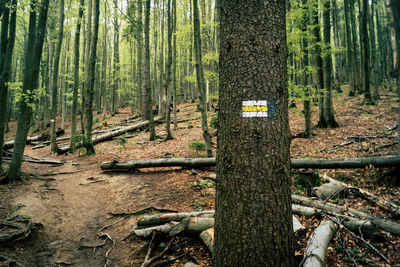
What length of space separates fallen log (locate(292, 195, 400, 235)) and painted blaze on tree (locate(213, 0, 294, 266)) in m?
2.18

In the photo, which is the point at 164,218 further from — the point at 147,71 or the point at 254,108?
the point at 147,71

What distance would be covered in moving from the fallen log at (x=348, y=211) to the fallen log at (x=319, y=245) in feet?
1.62

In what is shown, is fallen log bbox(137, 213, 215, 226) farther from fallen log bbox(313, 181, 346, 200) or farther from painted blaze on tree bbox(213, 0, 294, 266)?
fallen log bbox(313, 181, 346, 200)

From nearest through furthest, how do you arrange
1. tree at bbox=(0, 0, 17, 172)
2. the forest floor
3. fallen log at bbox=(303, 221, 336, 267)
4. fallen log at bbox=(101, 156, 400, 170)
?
fallen log at bbox=(303, 221, 336, 267) → the forest floor → fallen log at bbox=(101, 156, 400, 170) → tree at bbox=(0, 0, 17, 172)

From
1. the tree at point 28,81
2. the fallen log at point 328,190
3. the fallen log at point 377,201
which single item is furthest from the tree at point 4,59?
the fallen log at point 377,201

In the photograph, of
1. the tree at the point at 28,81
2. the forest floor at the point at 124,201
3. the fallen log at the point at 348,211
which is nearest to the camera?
the fallen log at the point at 348,211

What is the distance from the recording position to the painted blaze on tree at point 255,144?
182cm

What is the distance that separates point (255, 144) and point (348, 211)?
318cm

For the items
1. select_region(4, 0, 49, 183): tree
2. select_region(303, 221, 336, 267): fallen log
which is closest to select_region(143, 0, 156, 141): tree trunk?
select_region(4, 0, 49, 183): tree

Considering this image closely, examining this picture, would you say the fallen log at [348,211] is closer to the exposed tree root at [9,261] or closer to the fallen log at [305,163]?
the fallen log at [305,163]

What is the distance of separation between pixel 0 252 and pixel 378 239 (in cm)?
563

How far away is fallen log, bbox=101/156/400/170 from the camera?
5102mm

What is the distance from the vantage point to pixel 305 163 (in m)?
5.91

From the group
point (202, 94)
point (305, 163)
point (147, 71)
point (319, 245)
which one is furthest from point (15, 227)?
point (147, 71)
